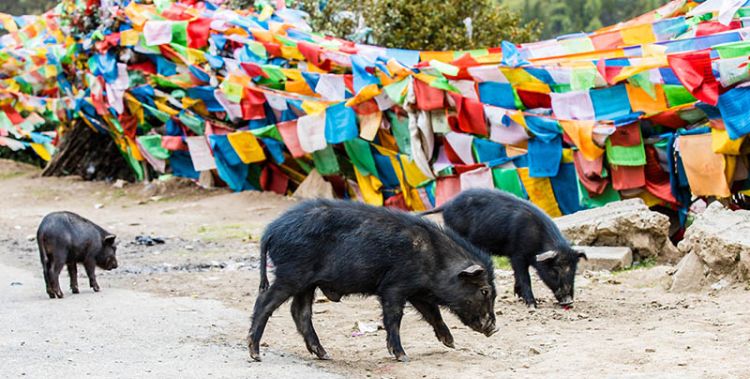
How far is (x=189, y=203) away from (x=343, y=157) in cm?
343

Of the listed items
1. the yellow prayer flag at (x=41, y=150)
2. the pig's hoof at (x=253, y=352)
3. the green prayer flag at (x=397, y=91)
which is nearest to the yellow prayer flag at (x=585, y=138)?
the green prayer flag at (x=397, y=91)

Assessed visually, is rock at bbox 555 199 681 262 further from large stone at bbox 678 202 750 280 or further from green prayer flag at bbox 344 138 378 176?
green prayer flag at bbox 344 138 378 176

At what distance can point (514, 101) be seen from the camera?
590 inches

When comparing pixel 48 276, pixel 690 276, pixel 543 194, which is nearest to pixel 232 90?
pixel 543 194

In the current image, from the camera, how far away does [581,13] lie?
2173 inches

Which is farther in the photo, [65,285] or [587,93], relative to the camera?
[587,93]

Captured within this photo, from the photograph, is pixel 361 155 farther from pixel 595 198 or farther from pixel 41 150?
pixel 41 150

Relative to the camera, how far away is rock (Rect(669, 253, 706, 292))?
9.30m

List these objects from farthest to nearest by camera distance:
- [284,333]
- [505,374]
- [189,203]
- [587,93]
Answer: [189,203], [587,93], [284,333], [505,374]

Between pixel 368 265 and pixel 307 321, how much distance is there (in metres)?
0.72

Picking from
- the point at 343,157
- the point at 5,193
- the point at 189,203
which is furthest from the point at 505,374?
the point at 5,193

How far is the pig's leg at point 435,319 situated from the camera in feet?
24.4

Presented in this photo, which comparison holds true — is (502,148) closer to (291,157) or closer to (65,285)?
(291,157)

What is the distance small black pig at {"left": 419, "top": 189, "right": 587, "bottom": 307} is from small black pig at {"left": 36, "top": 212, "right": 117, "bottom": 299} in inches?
140
